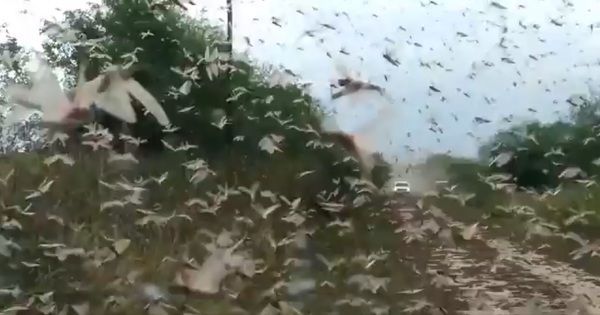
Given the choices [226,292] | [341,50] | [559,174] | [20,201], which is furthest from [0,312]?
[559,174]

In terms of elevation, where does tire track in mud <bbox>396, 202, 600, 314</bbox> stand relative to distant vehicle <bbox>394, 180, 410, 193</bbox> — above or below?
below

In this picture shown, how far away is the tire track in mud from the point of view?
0.88 metres

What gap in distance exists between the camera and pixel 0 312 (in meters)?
0.84

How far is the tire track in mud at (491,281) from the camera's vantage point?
0.88 meters

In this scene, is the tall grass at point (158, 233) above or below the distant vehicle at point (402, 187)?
below

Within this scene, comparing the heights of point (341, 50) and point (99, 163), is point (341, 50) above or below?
above

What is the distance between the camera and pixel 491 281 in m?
0.89

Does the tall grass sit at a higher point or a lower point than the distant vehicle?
lower

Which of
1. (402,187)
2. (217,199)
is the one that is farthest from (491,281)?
(217,199)

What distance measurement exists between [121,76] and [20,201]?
19cm

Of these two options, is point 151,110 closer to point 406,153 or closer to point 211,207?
point 211,207

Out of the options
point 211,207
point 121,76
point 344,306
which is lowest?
point 344,306

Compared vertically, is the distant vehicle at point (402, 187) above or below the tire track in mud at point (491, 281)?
above

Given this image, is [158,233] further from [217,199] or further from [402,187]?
[402,187]
